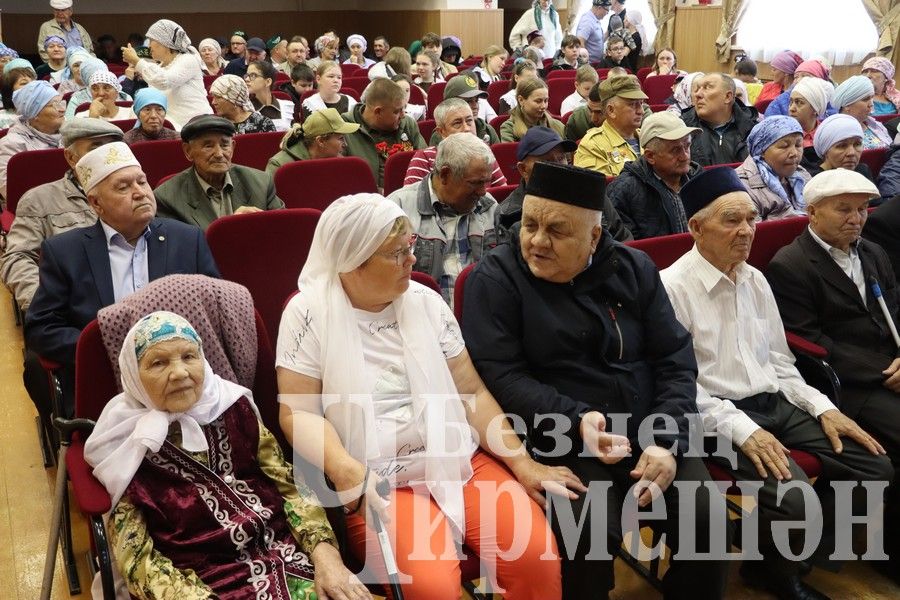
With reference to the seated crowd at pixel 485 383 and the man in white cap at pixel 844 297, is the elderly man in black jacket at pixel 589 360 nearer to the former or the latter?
the seated crowd at pixel 485 383

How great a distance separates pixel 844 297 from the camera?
2748 mm

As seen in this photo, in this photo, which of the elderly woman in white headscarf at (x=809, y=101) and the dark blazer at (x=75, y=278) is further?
the elderly woman in white headscarf at (x=809, y=101)

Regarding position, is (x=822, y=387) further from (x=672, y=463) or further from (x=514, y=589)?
(x=514, y=589)

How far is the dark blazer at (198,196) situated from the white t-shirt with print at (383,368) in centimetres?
145

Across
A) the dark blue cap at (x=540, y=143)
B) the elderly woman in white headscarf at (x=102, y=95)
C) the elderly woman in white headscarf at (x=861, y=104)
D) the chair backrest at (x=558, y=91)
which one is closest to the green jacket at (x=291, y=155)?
the dark blue cap at (x=540, y=143)

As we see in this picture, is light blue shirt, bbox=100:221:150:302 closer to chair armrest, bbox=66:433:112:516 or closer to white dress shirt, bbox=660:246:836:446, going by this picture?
chair armrest, bbox=66:433:112:516

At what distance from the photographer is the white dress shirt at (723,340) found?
2471mm

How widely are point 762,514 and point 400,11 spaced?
13816 millimetres

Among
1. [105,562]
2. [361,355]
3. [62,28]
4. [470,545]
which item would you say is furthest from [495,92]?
[105,562]

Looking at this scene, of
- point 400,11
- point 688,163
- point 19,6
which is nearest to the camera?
point 688,163

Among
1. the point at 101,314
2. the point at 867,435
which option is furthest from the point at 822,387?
the point at 101,314

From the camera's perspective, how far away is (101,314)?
199cm

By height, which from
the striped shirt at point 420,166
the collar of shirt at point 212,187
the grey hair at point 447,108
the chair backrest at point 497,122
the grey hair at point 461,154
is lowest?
the collar of shirt at point 212,187

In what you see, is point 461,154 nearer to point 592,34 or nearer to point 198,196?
point 198,196
